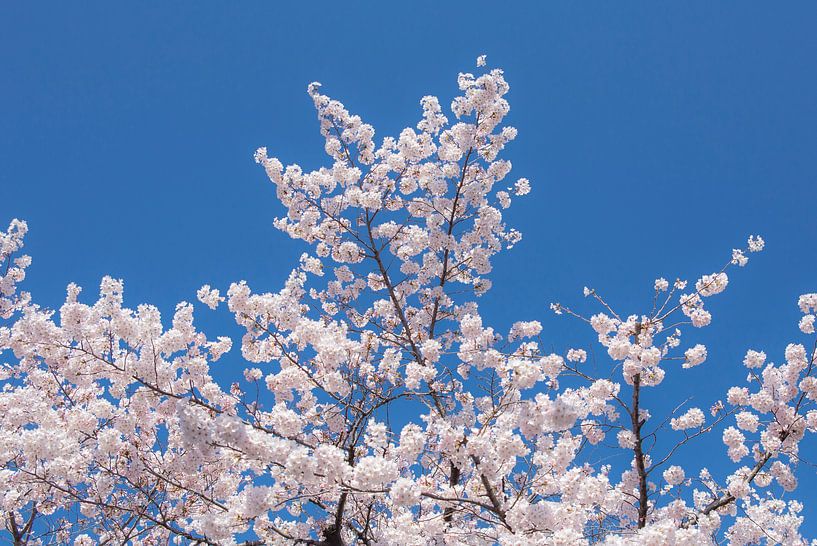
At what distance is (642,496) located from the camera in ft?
27.5

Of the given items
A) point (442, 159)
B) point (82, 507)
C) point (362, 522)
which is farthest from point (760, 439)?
point (82, 507)

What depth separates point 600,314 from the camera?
32.4ft

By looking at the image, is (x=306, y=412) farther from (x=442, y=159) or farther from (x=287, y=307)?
(x=442, y=159)

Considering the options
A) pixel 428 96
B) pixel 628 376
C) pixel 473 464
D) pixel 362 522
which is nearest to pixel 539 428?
pixel 473 464

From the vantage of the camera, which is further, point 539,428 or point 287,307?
point 287,307

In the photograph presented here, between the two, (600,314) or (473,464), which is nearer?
(473,464)

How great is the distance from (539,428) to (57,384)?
27.9 feet

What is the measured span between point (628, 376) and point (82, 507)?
10113 mm

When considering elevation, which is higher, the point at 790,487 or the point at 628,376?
the point at 628,376

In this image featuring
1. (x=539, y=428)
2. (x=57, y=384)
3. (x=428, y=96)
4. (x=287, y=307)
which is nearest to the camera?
(x=539, y=428)

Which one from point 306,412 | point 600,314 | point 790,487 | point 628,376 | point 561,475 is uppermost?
point 600,314

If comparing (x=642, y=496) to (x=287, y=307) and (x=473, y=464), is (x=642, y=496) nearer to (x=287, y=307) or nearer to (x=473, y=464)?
(x=473, y=464)

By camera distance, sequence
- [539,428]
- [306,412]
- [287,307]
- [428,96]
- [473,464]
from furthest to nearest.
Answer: [428,96] → [306,412] → [287,307] → [473,464] → [539,428]

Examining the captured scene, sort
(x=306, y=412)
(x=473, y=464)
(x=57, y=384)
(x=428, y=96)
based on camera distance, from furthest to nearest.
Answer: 1. (x=428, y=96)
2. (x=57, y=384)
3. (x=306, y=412)
4. (x=473, y=464)
